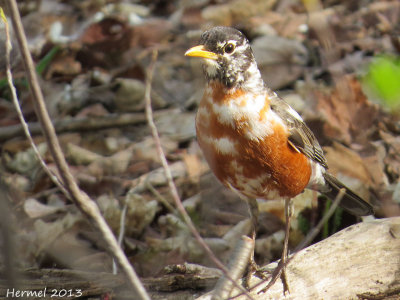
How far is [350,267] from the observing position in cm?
327

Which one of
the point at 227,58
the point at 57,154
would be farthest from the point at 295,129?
the point at 57,154

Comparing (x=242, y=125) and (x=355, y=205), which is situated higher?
(x=242, y=125)

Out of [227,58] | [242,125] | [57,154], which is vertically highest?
[57,154]

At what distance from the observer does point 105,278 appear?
135 inches

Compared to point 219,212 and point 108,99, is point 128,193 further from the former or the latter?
point 108,99

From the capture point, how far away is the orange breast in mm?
3500

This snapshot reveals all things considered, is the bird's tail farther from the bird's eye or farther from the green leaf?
the green leaf

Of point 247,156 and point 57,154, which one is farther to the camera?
point 247,156

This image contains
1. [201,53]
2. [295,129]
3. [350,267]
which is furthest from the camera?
[295,129]

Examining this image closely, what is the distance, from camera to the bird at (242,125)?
349 cm

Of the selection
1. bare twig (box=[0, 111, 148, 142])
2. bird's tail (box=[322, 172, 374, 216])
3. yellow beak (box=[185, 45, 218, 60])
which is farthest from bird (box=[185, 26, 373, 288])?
bare twig (box=[0, 111, 148, 142])

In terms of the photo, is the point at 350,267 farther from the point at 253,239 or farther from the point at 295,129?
the point at 295,129

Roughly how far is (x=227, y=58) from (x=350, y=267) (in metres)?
1.43

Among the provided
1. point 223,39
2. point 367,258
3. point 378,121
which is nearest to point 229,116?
point 223,39
